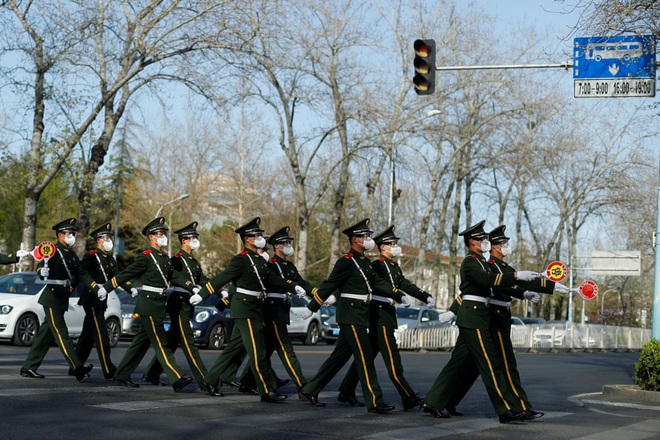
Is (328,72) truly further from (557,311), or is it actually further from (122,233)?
(557,311)

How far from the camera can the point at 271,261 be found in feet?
42.1

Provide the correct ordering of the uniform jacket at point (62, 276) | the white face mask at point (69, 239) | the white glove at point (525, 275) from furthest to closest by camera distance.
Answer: the white face mask at point (69, 239), the uniform jacket at point (62, 276), the white glove at point (525, 275)

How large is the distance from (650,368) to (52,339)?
8.90m

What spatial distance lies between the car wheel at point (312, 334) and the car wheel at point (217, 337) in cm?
583

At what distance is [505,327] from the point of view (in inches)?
435

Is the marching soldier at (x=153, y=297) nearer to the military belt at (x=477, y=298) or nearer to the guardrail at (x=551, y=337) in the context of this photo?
the military belt at (x=477, y=298)

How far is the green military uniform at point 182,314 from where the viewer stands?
486 inches

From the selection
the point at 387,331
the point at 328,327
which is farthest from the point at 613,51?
the point at 328,327

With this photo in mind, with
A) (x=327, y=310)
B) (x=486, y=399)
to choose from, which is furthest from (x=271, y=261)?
(x=327, y=310)

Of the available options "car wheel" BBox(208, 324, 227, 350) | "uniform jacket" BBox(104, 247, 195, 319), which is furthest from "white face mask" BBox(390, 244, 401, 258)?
"car wheel" BBox(208, 324, 227, 350)

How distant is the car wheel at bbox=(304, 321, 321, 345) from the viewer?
2962 centimetres

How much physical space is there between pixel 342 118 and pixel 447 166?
991 centimetres

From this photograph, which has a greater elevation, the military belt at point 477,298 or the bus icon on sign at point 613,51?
the bus icon on sign at point 613,51

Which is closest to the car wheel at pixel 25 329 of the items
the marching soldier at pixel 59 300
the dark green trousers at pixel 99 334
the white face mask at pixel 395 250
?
the marching soldier at pixel 59 300
